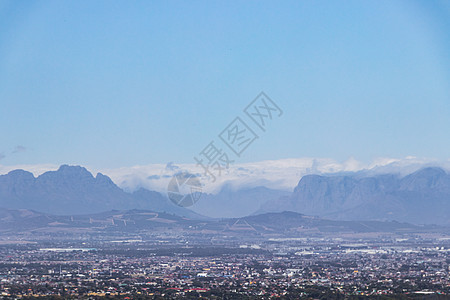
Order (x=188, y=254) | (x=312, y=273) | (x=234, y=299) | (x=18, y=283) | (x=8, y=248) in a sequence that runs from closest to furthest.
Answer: (x=234, y=299)
(x=18, y=283)
(x=312, y=273)
(x=188, y=254)
(x=8, y=248)

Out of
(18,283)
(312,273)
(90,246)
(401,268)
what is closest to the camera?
(18,283)

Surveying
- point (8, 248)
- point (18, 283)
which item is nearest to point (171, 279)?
point (18, 283)

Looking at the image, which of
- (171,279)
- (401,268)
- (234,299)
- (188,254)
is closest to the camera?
(234,299)

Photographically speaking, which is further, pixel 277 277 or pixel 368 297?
pixel 277 277

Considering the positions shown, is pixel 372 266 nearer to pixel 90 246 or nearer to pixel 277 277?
pixel 277 277

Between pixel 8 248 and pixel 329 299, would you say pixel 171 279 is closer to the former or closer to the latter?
pixel 329 299

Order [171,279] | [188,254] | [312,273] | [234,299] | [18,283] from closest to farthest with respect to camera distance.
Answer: [234,299] → [18,283] → [171,279] → [312,273] → [188,254]

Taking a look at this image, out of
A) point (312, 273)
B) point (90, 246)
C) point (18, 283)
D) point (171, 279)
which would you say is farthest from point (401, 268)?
point (90, 246)

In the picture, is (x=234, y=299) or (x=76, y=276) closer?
(x=234, y=299)

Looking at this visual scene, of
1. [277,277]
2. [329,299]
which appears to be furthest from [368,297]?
[277,277]
